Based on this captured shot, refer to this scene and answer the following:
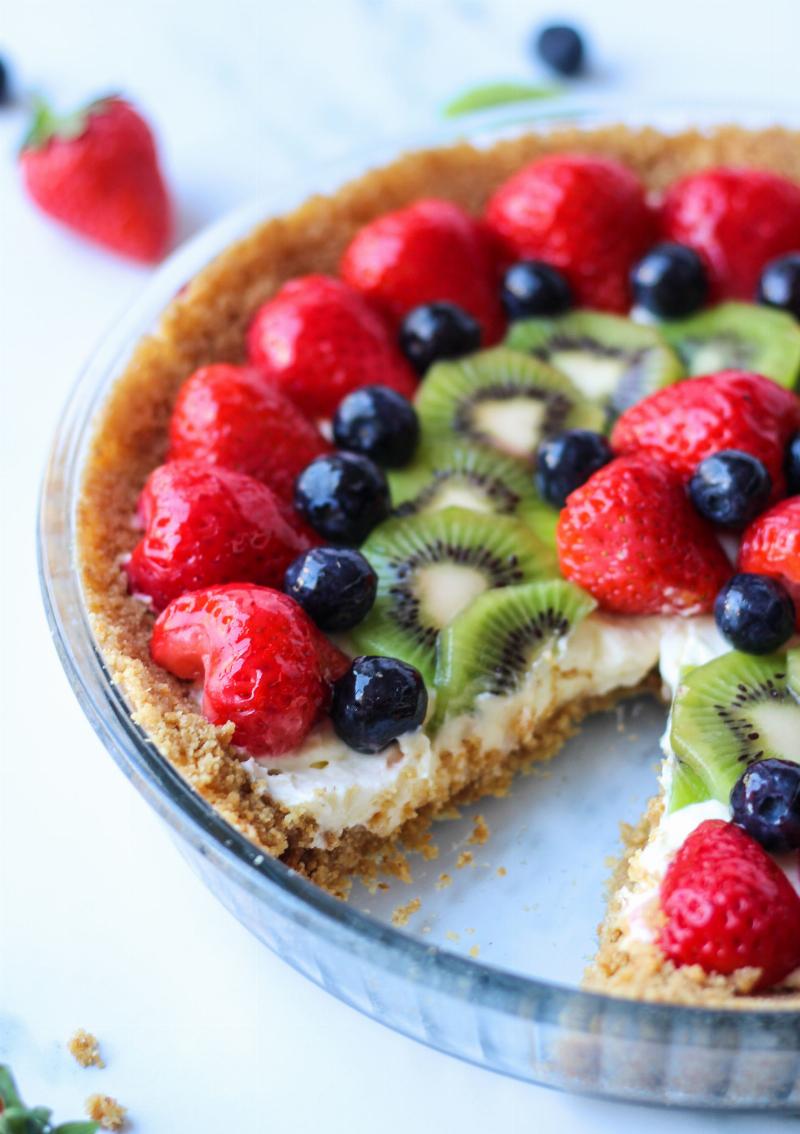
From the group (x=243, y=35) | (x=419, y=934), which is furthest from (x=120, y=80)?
(x=419, y=934)

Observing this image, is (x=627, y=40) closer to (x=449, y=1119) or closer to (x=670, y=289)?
(x=670, y=289)

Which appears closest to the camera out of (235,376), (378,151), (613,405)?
(235,376)

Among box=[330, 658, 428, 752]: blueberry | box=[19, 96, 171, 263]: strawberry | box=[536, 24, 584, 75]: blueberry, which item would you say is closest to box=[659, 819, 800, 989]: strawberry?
box=[330, 658, 428, 752]: blueberry

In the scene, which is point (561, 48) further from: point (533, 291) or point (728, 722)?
point (728, 722)

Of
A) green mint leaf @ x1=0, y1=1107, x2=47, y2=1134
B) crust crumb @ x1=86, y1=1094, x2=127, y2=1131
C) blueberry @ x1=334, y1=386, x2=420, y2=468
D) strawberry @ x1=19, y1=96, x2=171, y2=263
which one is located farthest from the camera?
strawberry @ x1=19, y1=96, x2=171, y2=263

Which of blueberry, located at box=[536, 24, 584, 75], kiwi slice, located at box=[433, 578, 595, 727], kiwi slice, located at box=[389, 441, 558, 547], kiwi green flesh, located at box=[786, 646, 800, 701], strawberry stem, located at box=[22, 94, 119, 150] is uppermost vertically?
strawberry stem, located at box=[22, 94, 119, 150]

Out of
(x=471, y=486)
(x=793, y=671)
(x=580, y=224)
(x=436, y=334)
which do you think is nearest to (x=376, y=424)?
(x=471, y=486)

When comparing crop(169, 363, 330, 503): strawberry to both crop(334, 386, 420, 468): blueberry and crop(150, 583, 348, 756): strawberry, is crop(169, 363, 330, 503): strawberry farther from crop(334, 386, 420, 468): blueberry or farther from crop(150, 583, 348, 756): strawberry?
crop(150, 583, 348, 756): strawberry
